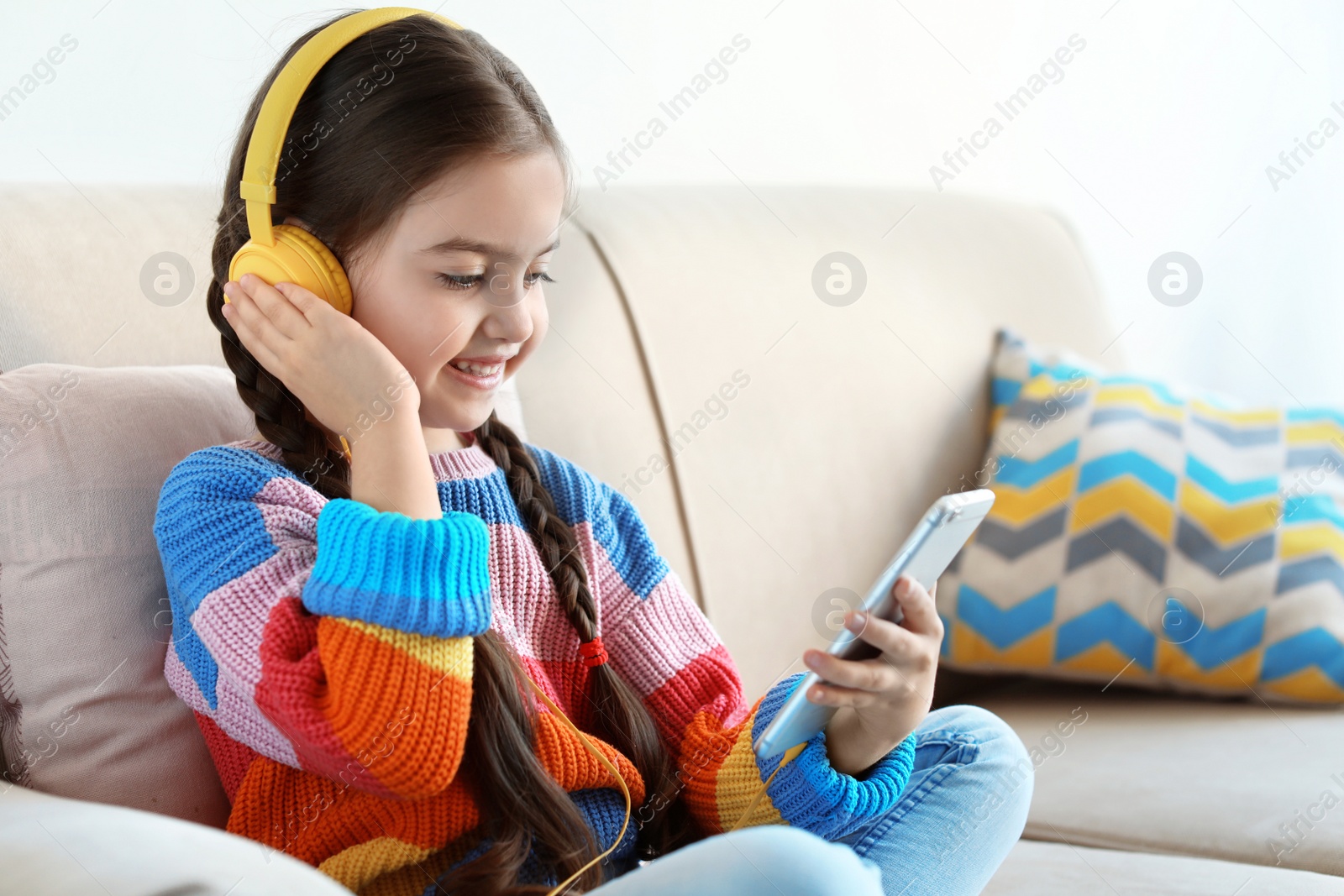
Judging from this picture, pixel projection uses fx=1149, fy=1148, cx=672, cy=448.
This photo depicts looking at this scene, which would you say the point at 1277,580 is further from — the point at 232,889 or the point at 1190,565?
the point at 232,889

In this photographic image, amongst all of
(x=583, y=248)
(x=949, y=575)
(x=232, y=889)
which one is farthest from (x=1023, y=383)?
(x=232, y=889)

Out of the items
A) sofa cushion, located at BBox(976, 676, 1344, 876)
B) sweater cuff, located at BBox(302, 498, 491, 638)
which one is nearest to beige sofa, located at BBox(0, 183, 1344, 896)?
sofa cushion, located at BBox(976, 676, 1344, 876)

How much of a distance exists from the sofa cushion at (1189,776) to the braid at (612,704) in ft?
1.40

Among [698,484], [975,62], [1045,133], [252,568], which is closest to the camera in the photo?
[252,568]

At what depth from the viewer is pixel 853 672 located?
2.48ft

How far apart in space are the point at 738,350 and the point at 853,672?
2.19 feet

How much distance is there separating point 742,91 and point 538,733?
1.15m

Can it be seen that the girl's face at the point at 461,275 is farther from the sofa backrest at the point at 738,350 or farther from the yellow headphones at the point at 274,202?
the sofa backrest at the point at 738,350

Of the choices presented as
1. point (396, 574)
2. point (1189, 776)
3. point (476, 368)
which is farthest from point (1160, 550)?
point (396, 574)

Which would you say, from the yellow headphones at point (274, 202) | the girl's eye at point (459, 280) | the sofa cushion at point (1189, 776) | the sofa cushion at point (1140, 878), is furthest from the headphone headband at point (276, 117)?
the sofa cushion at point (1189, 776)

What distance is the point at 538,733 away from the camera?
2.75ft

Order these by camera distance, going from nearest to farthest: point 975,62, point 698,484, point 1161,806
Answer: point 1161,806, point 698,484, point 975,62

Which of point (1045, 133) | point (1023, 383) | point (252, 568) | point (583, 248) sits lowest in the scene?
point (252, 568)

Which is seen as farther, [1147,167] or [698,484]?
[1147,167]
